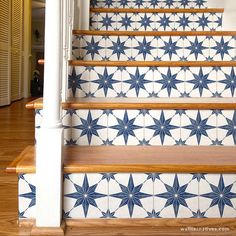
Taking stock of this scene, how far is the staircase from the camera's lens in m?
0.97

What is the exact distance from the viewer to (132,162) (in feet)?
3.25

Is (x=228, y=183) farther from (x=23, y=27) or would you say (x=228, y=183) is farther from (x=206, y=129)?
(x=23, y=27)

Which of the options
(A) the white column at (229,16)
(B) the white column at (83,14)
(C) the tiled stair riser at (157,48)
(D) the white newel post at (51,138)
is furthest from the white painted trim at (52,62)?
(A) the white column at (229,16)

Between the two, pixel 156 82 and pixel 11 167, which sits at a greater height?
pixel 156 82

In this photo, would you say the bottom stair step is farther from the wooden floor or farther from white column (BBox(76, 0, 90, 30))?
white column (BBox(76, 0, 90, 30))

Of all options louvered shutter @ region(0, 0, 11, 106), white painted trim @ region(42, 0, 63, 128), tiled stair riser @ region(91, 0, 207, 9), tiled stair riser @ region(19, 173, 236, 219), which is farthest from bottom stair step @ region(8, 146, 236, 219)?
louvered shutter @ region(0, 0, 11, 106)

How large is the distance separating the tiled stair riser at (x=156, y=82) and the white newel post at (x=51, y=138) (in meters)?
0.50

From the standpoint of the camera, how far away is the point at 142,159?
1.03 m

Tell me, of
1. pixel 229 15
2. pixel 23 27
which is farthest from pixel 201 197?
pixel 23 27

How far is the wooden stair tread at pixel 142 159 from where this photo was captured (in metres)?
0.95

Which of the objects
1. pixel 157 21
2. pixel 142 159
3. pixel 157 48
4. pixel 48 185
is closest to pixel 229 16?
pixel 157 21

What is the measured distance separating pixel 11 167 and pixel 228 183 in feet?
2.11

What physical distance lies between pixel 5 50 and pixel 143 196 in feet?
12.7

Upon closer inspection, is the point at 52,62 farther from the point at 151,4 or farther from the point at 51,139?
the point at 151,4
